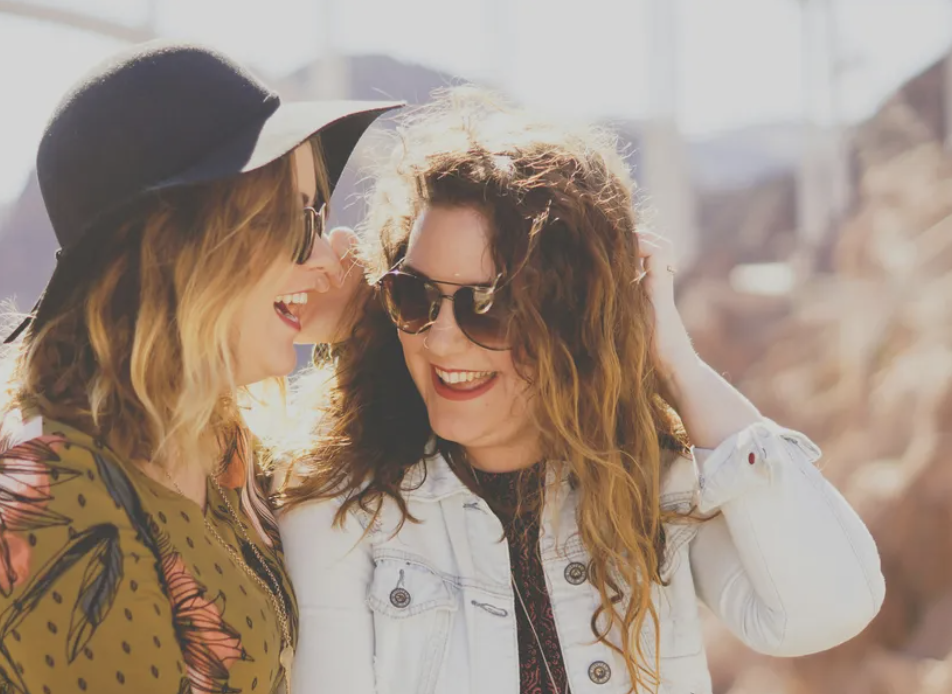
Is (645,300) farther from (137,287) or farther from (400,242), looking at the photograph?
→ (137,287)

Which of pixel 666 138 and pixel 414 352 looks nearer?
pixel 414 352

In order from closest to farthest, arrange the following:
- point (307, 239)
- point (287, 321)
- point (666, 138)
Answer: point (307, 239) < point (287, 321) < point (666, 138)

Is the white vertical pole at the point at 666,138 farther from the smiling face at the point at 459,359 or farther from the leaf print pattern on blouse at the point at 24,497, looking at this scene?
the leaf print pattern on blouse at the point at 24,497

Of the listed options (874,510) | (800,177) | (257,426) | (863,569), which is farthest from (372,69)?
(800,177)

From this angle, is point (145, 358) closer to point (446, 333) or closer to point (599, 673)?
point (446, 333)

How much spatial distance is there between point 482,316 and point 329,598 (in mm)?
628

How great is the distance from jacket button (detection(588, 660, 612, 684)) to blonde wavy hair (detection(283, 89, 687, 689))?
0.05 meters

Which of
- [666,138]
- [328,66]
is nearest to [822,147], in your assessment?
[666,138]

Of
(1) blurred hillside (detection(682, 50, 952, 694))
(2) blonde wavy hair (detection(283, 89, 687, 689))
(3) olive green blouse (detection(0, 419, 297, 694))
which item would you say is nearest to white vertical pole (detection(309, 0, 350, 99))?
(1) blurred hillside (detection(682, 50, 952, 694))

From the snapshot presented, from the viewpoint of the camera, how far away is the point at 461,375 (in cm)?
222

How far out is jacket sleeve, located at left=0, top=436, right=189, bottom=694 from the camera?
1.49 metres

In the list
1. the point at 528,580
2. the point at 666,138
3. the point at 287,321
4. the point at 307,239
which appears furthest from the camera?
the point at 666,138

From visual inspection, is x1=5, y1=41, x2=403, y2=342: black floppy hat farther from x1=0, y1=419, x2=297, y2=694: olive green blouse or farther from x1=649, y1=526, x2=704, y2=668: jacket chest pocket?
x1=649, y1=526, x2=704, y2=668: jacket chest pocket

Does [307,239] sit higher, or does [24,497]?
[307,239]
